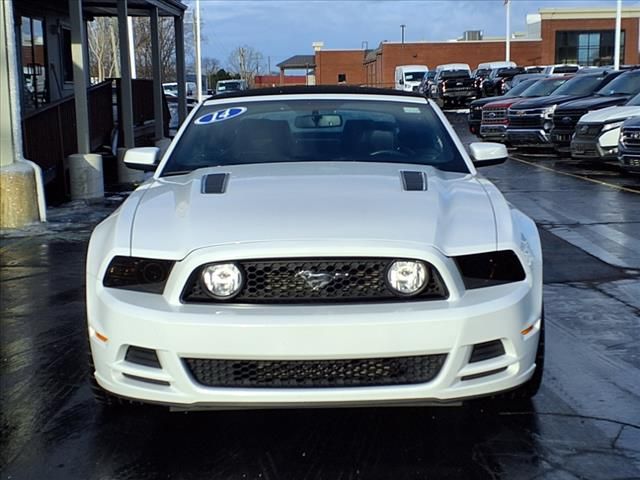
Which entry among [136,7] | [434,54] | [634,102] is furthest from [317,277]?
[434,54]

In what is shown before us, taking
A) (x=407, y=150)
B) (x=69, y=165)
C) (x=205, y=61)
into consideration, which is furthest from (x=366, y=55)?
(x=407, y=150)

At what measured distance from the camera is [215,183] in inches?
171

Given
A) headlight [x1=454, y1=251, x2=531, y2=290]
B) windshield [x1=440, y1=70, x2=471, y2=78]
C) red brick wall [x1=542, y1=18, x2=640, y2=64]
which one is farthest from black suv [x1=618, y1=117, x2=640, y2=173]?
red brick wall [x1=542, y1=18, x2=640, y2=64]

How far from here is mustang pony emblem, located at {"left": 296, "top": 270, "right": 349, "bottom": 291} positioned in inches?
138

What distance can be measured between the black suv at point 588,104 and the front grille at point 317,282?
50.4 feet

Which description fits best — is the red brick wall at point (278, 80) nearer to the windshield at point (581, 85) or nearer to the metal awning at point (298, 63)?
the metal awning at point (298, 63)

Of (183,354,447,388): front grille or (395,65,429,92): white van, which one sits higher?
(395,65,429,92): white van

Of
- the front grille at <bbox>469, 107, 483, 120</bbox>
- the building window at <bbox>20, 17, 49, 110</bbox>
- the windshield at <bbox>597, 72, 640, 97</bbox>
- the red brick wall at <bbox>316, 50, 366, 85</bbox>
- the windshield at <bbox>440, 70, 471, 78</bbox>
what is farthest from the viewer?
the red brick wall at <bbox>316, 50, 366, 85</bbox>

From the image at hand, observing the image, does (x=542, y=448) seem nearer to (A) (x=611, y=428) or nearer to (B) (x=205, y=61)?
(A) (x=611, y=428)

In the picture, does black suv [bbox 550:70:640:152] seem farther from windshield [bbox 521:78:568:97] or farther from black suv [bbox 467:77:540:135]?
black suv [bbox 467:77:540:135]

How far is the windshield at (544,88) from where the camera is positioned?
23.3 metres

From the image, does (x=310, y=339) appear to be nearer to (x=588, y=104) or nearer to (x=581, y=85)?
(x=588, y=104)

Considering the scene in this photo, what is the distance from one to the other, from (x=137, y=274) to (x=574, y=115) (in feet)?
52.1

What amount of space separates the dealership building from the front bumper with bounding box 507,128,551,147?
148ft
